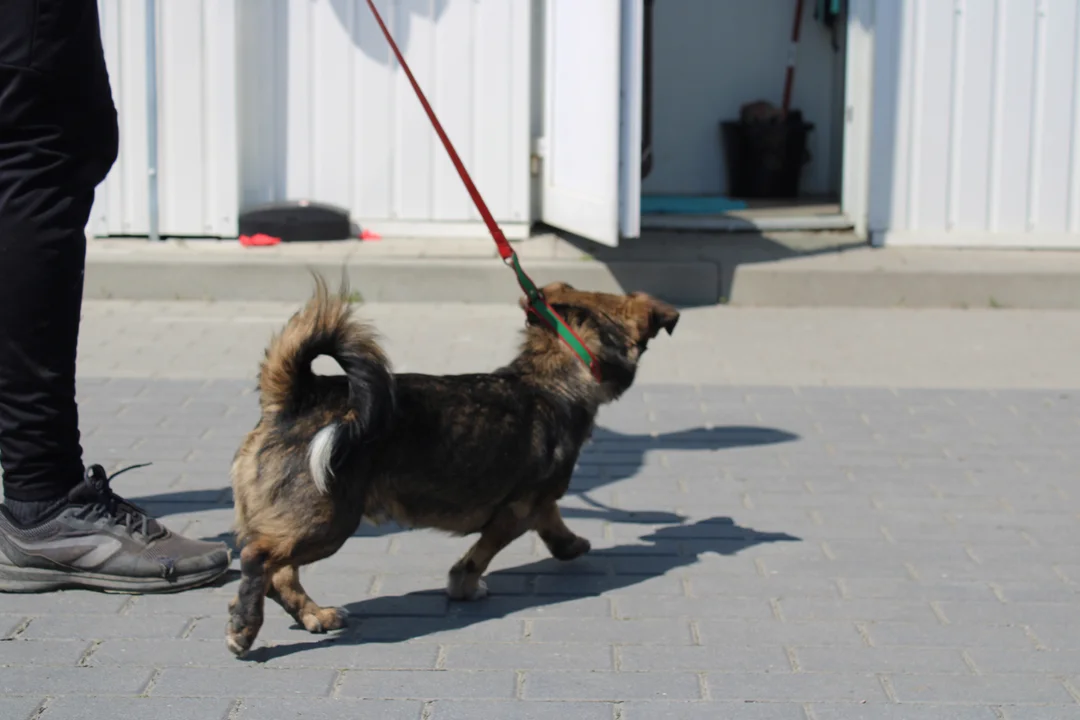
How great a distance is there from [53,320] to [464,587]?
1.43 m

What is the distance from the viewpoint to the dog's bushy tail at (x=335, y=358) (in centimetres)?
359

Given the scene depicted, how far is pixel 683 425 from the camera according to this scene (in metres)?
6.36

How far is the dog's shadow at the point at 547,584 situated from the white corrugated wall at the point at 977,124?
5.16 meters

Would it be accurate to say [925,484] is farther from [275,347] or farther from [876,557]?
[275,347]

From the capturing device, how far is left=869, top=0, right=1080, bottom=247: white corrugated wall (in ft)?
30.1

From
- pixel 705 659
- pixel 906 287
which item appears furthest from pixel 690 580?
pixel 906 287

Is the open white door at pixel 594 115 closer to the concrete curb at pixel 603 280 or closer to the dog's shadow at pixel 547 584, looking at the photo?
the concrete curb at pixel 603 280

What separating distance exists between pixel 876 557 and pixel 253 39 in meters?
6.26

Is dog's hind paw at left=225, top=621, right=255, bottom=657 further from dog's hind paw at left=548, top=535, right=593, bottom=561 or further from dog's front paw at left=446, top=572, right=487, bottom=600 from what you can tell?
dog's hind paw at left=548, top=535, right=593, bottom=561

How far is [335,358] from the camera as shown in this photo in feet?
11.8

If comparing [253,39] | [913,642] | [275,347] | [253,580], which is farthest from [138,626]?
[253,39]

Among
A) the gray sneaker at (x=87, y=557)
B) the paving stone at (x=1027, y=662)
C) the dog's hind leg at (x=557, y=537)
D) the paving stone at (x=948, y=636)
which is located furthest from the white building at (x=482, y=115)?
the paving stone at (x=1027, y=662)

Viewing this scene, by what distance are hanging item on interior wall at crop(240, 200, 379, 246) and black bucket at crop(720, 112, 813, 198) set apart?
4.20 meters

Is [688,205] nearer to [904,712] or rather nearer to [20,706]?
[904,712]
